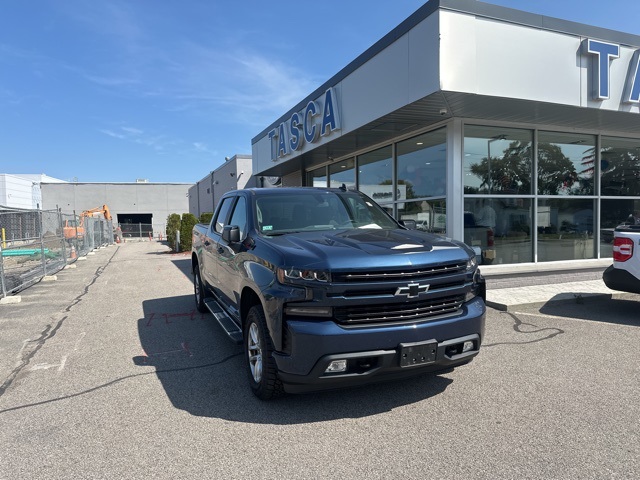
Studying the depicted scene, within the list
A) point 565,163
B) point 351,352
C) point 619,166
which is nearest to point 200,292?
point 351,352

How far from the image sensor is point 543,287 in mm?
8539

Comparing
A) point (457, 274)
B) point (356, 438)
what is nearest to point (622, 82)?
point (457, 274)

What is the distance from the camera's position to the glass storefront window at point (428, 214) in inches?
372

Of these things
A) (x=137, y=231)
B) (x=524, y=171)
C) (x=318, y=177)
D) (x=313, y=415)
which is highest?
(x=318, y=177)

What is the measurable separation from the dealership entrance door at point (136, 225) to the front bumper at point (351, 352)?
151 ft

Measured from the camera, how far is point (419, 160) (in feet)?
34.2

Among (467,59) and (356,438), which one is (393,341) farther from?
(467,59)

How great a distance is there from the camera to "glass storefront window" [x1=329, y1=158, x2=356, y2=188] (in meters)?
14.0

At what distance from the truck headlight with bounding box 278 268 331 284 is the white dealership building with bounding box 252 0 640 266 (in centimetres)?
498

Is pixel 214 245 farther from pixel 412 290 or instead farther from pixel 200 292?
pixel 412 290

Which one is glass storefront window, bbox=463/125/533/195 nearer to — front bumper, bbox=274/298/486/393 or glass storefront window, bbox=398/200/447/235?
glass storefront window, bbox=398/200/447/235

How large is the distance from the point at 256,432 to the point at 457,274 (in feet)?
6.69

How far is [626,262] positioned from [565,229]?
14.5 ft

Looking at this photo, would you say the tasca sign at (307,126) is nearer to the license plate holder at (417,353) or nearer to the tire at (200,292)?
the tire at (200,292)
